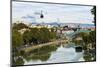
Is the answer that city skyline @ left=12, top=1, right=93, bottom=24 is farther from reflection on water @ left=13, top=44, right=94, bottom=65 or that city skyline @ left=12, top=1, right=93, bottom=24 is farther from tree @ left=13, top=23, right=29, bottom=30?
reflection on water @ left=13, top=44, right=94, bottom=65

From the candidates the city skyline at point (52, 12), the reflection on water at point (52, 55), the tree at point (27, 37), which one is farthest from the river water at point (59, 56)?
the city skyline at point (52, 12)

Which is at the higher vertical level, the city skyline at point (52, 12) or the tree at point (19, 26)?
the city skyline at point (52, 12)

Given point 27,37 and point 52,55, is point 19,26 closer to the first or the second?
point 27,37

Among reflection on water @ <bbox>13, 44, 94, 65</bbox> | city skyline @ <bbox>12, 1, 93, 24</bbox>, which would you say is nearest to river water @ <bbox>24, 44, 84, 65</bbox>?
reflection on water @ <bbox>13, 44, 94, 65</bbox>

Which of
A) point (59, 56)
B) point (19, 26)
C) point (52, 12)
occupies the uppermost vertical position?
point (52, 12)

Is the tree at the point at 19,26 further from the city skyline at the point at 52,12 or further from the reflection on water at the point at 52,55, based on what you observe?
the reflection on water at the point at 52,55

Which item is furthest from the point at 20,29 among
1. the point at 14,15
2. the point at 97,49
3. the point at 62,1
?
the point at 97,49

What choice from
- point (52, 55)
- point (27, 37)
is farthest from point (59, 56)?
point (27, 37)
